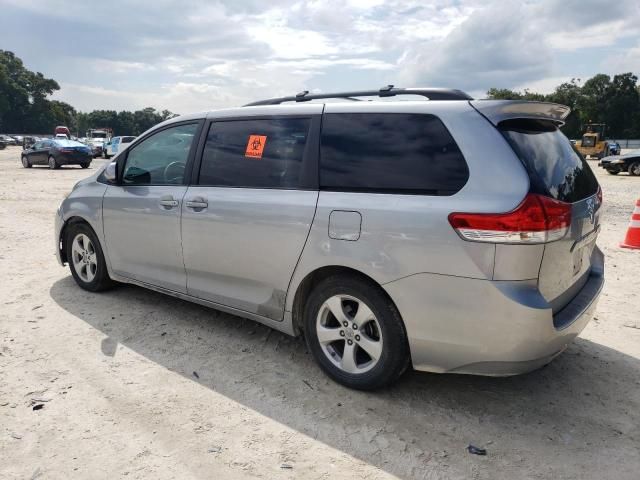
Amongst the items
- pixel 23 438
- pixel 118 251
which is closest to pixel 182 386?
pixel 23 438

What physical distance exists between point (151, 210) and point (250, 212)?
1171 millimetres

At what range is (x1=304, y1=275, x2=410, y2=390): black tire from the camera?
300cm

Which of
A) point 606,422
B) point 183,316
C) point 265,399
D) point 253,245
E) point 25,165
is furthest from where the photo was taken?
point 25,165

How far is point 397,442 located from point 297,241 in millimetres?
1350

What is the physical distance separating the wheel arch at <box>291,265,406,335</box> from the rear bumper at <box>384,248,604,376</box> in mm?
149

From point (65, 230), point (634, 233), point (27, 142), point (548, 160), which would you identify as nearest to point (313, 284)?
point (548, 160)

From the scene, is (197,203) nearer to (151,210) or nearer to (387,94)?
(151,210)

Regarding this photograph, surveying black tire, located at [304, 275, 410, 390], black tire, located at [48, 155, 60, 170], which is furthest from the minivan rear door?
black tire, located at [48, 155, 60, 170]

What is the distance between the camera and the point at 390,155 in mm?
3062

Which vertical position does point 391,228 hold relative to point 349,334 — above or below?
above

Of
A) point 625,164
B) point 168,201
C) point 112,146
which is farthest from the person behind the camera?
point 112,146

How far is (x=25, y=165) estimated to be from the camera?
25391mm

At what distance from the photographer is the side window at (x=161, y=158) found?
4.22 metres

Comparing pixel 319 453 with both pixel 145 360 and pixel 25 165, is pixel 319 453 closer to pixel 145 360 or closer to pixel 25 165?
pixel 145 360
